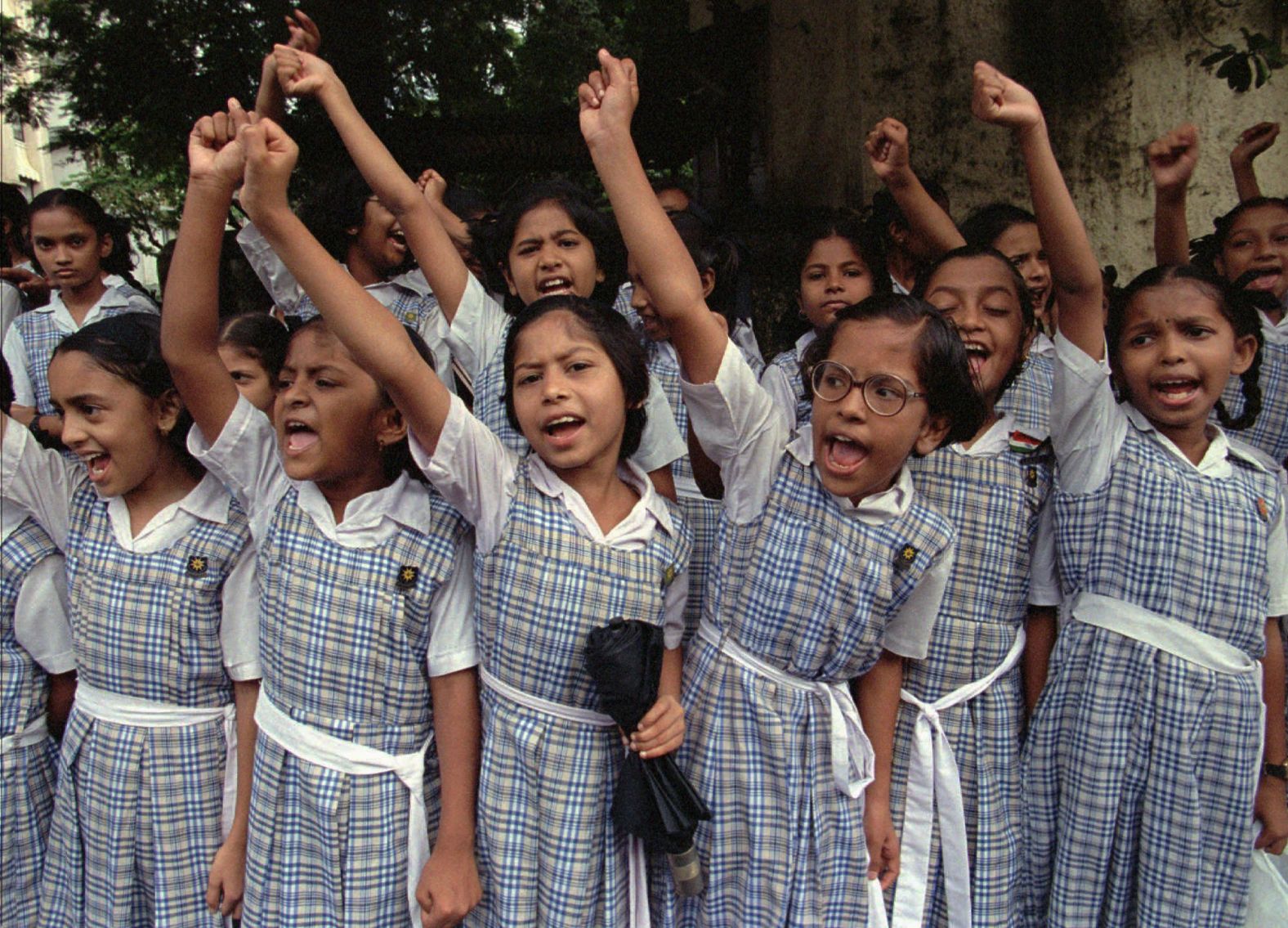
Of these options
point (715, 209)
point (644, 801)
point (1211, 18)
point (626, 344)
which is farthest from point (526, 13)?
point (644, 801)

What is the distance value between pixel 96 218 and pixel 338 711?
237cm

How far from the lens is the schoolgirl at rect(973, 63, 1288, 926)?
2.04 metres

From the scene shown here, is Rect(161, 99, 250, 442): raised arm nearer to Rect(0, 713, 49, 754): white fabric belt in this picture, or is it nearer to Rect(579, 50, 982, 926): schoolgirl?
Rect(579, 50, 982, 926): schoolgirl

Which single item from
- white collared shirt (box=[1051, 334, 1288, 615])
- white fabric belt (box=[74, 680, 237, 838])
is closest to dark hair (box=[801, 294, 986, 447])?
white collared shirt (box=[1051, 334, 1288, 615])

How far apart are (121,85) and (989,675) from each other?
19.6ft

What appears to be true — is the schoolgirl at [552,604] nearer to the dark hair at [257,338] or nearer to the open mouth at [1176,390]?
the dark hair at [257,338]

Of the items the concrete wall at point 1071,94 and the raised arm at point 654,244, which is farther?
the concrete wall at point 1071,94

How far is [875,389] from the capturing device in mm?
1841

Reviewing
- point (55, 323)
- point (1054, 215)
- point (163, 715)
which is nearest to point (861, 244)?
point (1054, 215)

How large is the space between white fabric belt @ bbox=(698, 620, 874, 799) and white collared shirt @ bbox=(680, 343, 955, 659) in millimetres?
161

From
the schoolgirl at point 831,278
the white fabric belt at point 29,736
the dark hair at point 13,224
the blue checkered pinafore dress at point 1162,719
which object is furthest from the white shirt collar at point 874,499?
the dark hair at point 13,224

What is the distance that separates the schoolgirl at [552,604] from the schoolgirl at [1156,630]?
93 cm

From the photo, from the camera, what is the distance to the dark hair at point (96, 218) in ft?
A: 10.6

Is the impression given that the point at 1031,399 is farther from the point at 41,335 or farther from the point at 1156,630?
the point at 41,335
